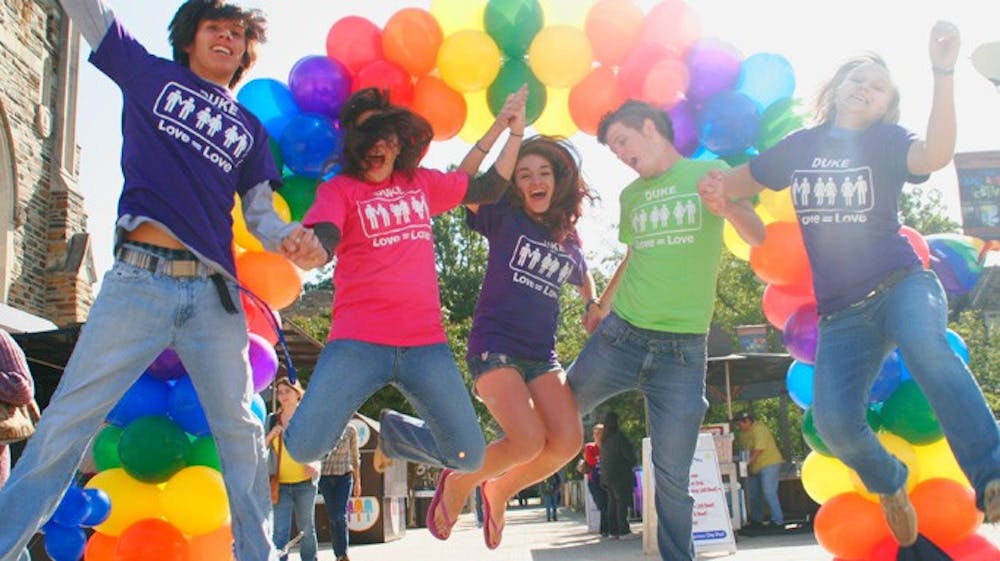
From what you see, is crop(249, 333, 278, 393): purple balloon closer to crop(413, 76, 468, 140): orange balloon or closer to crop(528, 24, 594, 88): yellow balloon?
crop(413, 76, 468, 140): orange balloon

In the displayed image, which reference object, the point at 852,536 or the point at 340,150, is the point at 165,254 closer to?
the point at 340,150

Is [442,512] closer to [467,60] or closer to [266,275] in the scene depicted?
[266,275]

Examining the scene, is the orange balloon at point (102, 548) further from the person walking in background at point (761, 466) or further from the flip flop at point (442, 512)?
the person walking in background at point (761, 466)

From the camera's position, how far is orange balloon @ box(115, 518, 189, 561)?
16.7 feet

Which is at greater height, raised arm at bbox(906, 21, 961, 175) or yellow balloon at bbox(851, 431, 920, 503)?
raised arm at bbox(906, 21, 961, 175)

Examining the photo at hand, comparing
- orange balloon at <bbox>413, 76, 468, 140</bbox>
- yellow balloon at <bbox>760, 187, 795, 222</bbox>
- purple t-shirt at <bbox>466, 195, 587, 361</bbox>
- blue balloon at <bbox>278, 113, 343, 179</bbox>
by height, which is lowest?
purple t-shirt at <bbox>466, 195, 587, 361</bbox>

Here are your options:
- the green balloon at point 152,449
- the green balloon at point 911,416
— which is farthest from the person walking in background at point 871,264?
the green balloon at point 152,449

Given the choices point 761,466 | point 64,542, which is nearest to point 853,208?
point 64,542

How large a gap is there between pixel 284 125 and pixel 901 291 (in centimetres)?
318

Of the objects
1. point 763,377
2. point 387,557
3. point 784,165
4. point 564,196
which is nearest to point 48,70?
point 387,557

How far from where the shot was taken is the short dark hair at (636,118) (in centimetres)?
511

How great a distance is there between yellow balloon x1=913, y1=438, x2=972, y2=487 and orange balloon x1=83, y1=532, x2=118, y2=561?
4.35m

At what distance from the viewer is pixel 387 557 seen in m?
12.3

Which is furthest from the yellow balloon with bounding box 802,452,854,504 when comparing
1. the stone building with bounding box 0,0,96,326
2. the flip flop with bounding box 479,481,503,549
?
the stone building with bounding box 0,0,96,326
